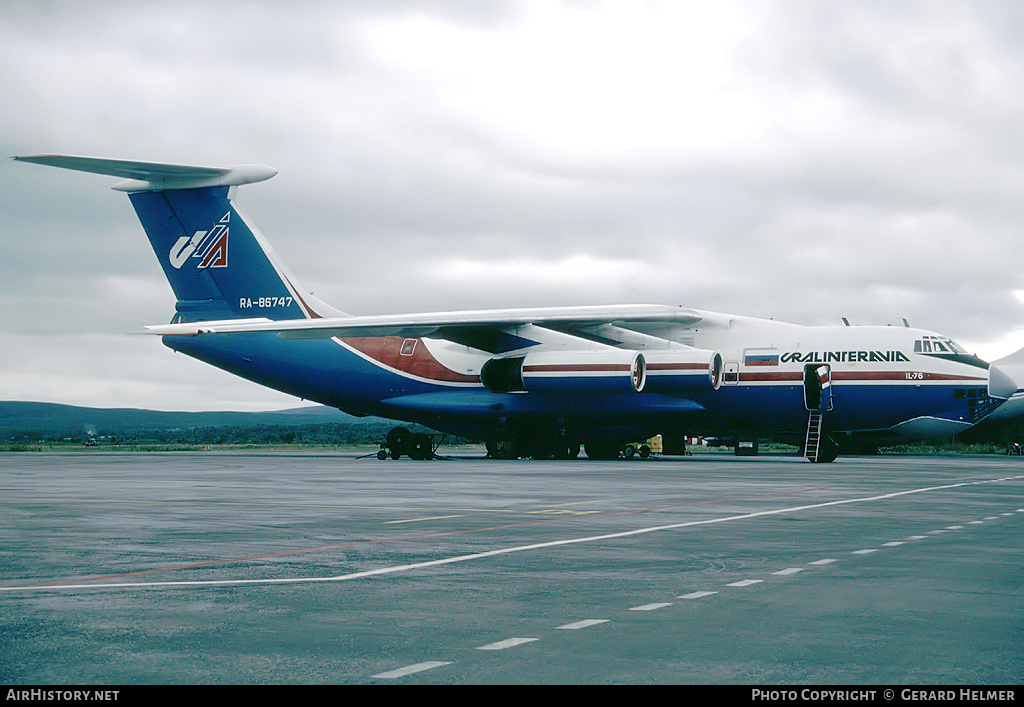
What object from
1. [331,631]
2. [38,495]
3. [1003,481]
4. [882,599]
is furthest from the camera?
[1003,481]

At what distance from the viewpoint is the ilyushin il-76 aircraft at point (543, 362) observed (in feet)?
118

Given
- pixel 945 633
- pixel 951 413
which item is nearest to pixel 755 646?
pixel 945 633

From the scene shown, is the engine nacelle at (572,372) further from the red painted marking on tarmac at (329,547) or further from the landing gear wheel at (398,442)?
the red painted marking on tarmac at (329,547)

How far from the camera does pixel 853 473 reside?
27906mm

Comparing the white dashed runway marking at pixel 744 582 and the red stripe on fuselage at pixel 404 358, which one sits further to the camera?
the red stripe on fuselage at pixel 404 358

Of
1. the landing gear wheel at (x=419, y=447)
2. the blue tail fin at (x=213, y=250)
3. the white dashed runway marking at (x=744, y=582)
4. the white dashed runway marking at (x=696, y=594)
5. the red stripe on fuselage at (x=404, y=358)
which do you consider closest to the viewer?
the white dashed runway marking at (x=696, y=594)

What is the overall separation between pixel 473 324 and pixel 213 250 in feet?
37.2

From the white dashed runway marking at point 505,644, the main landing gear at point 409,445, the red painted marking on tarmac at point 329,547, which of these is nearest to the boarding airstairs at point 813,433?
the main landing gear at point 409,445

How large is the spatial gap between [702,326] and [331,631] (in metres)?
32.6

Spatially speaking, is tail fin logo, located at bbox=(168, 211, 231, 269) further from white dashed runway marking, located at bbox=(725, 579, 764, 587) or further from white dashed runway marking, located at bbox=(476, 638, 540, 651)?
white dashed runway marking, located at bbox=(476, 638, 540, 651)

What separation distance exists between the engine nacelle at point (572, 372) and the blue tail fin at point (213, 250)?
955cm

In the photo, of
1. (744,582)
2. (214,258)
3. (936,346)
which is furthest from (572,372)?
(744,582)
